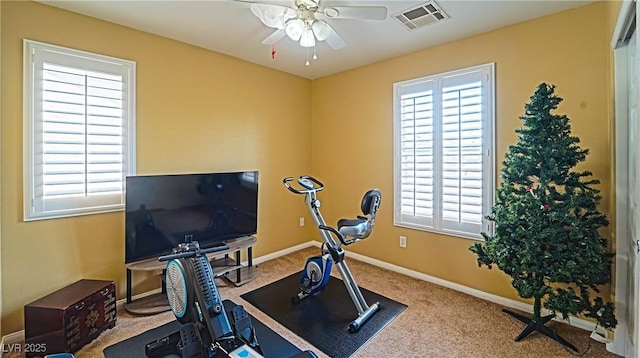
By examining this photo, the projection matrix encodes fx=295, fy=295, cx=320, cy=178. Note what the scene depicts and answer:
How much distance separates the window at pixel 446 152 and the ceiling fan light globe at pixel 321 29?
5.29 ft

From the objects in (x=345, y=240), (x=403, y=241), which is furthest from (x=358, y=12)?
(x=403, y=241)

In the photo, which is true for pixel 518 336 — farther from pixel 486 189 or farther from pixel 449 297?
pixel 486 189

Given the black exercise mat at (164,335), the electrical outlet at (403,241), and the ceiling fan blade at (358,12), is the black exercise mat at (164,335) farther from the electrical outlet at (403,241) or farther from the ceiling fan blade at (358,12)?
the ceiling fan blade at (358,12)

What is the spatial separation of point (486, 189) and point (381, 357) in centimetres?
186

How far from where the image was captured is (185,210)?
2893mm

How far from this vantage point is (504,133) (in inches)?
112

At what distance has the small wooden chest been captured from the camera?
6.73ft

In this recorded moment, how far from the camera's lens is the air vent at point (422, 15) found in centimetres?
245

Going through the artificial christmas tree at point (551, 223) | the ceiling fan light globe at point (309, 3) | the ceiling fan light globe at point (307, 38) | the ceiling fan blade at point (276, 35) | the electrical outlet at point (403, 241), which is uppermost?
the ceiling fan light globe at point (309, 3)

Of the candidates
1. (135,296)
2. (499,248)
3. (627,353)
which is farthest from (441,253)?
(135,296)

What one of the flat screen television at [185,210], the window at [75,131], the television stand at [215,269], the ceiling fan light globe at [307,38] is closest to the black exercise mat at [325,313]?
the television stand at [215,269]

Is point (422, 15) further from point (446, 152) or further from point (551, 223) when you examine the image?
point (551, 223)

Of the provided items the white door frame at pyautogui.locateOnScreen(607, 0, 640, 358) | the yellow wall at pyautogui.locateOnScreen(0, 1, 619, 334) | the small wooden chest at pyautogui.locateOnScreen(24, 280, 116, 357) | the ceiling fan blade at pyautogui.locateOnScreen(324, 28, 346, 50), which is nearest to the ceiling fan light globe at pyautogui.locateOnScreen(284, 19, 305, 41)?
the ceiling fan blade at pyautogui.locateOnScreen(324, 28, 346, 50)

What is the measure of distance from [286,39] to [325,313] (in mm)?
2772
